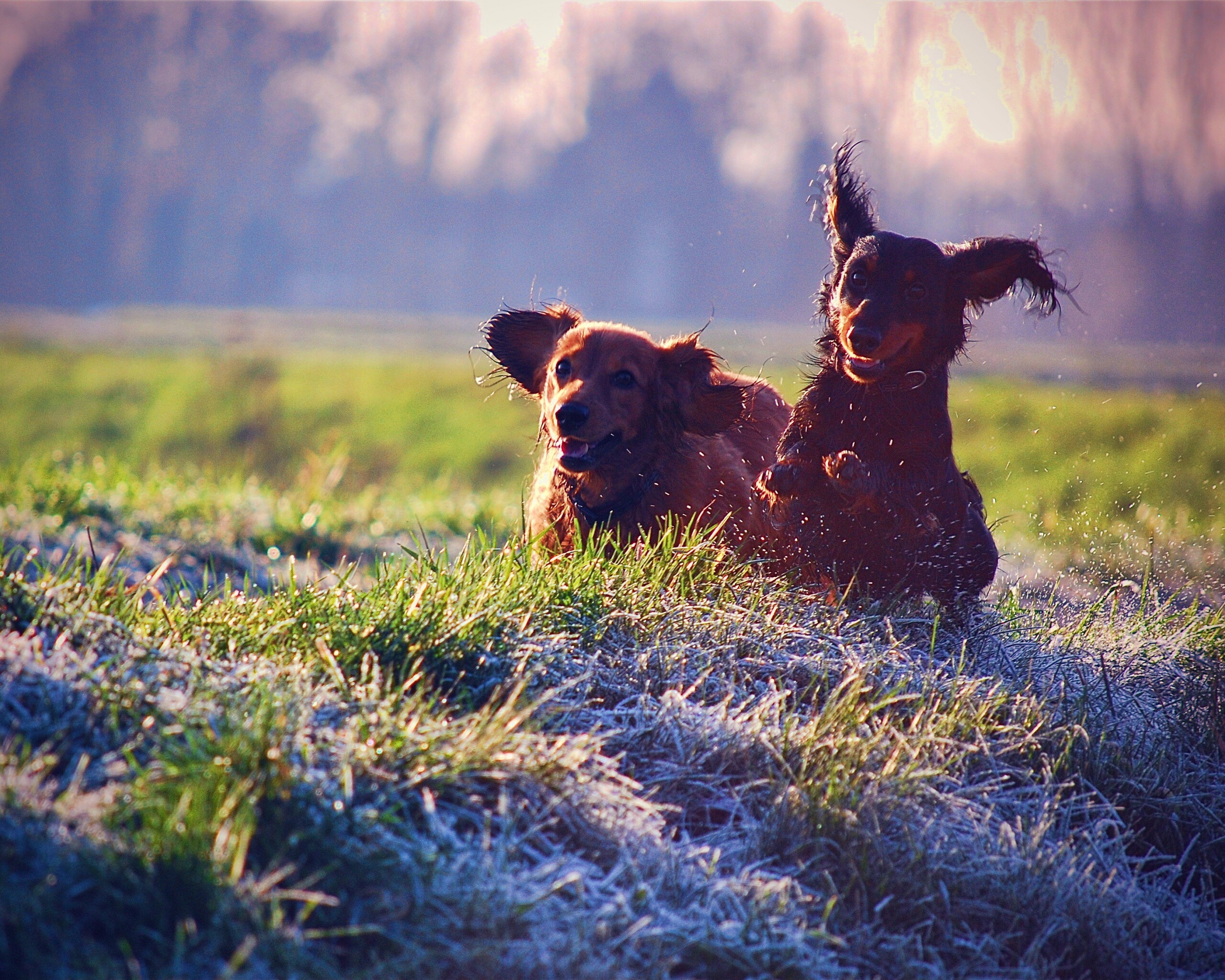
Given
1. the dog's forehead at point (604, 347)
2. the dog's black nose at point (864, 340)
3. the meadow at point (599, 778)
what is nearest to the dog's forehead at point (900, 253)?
the dog's black nose at point (864, 340)

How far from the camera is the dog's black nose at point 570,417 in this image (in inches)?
153

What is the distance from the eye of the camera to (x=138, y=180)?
7469 cm

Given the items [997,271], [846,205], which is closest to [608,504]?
[846,205]

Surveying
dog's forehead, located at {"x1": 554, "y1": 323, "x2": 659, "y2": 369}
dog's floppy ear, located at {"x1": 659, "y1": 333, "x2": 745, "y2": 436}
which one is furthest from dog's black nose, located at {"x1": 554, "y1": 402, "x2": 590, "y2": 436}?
dog's floppy ear, located at {"x1": 659, "y1": 333, "x2": 745, "y2": 436}

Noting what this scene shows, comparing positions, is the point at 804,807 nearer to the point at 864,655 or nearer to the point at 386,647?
the point at 864,655

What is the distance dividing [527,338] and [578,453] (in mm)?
918

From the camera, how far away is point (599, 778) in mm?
2668

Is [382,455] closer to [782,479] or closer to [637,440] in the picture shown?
[637,440]

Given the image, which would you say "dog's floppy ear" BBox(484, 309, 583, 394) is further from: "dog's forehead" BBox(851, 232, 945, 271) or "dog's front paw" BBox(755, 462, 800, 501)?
"dog's forehead" BBox(851, 232, 945, 271)

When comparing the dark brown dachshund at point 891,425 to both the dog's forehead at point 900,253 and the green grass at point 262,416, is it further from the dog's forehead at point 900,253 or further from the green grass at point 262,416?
the green grass at point 262,416

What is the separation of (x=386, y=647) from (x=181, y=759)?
0.70 meters

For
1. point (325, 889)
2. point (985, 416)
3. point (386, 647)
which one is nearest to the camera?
point (325, 889)

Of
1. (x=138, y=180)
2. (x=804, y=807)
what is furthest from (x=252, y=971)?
(x=138, y=180)

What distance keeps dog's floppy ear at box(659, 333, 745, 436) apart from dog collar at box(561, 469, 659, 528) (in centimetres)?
26
